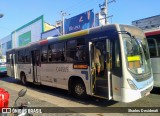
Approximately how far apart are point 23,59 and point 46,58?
13.2ft

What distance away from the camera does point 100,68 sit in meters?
8.48

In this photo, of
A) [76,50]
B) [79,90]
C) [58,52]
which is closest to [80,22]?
[58,52]

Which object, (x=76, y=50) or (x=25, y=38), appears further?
(x=25, y=38)

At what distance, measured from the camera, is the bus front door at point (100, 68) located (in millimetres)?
7953

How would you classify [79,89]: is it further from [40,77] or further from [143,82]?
[40,77]

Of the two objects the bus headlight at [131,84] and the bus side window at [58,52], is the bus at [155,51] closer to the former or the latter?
the bus headlight at [131,84]

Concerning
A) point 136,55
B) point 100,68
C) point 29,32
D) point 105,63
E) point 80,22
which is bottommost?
point 100,68

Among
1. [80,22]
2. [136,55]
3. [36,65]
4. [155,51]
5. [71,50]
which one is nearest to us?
[136,55]

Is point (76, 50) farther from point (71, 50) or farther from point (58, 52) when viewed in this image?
point (58, 52)

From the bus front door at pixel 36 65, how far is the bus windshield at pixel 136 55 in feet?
20.5

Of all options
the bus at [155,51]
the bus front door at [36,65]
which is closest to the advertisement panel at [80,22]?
the bus front door at [36,65]

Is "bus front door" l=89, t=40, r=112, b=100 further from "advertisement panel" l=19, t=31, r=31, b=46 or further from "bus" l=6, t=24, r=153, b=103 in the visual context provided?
"advertisement panel" l=19, t=31, r=31, b=46

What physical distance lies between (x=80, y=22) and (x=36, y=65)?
1366 cm

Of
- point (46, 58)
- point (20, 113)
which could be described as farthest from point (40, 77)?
point (20, 113)
